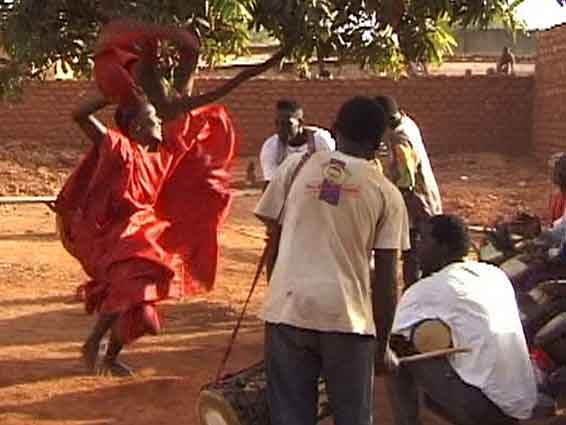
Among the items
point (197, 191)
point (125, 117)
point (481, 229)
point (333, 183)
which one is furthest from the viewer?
point (481, 229)

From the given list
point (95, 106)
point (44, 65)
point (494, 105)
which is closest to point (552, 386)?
point (95, 106)

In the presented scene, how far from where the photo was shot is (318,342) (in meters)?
4.35

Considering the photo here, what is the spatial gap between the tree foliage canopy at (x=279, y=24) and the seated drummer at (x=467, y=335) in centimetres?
204

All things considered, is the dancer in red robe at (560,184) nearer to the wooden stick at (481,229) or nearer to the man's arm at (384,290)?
the wooden stick at (481,229)

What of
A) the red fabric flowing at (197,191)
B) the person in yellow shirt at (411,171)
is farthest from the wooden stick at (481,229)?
the red fabric flowing at (197,191)

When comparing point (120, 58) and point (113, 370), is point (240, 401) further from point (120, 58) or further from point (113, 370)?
point (120, 58)

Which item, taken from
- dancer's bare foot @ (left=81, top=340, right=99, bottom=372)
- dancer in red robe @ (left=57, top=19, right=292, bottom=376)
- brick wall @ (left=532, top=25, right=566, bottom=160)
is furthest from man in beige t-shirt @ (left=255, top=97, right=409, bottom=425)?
brick wall @ (left=532, top=25, right=566, bottom=160)

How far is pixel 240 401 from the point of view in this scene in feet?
16.0

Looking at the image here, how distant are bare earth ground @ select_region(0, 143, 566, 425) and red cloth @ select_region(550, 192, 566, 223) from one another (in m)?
1.43

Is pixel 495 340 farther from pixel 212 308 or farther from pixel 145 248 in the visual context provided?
pixel 212 308

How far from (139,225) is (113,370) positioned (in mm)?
832

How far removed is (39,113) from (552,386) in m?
18.2

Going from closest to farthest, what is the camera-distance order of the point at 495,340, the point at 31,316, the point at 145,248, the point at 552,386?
the point at 495,340
the point at 552,386
the point at 145,248
the point at 31,316

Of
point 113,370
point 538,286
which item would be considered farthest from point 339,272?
point 113,370
